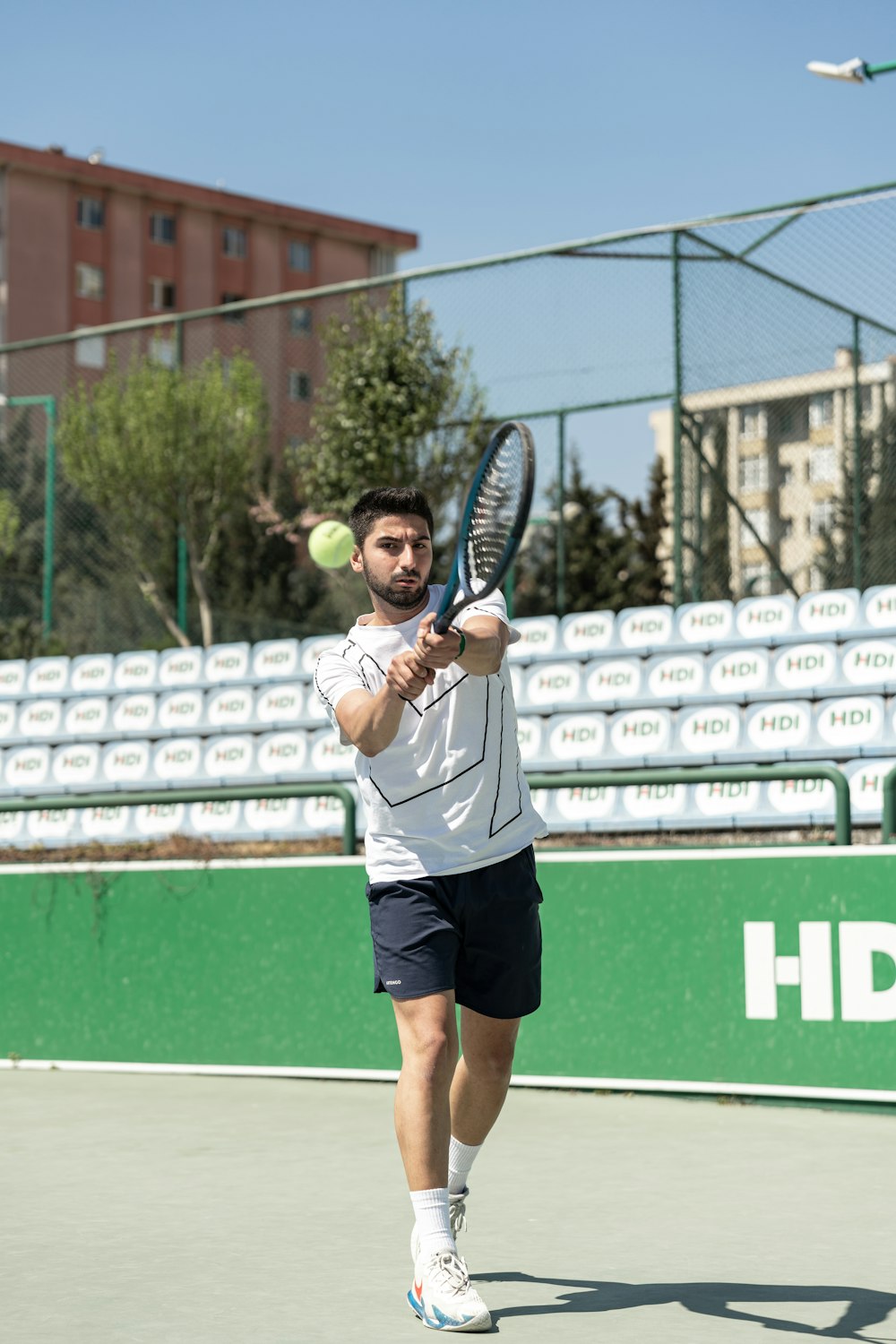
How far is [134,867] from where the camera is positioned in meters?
8.25

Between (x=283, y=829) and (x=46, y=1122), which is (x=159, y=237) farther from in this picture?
(x=46, y=1122)

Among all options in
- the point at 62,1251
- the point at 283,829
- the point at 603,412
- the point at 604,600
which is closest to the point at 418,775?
the point at 62,1251

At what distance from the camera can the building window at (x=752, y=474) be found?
44.1 ft

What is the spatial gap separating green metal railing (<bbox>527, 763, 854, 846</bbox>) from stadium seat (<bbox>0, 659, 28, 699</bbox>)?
7397 mm

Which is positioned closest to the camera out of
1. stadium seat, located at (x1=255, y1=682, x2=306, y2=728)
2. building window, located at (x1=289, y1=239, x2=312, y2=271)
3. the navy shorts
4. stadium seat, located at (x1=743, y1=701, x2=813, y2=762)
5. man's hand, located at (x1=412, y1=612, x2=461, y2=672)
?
man's hand, located at (x1=412, y1=612, x2=461, y2=672)

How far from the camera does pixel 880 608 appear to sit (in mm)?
10688

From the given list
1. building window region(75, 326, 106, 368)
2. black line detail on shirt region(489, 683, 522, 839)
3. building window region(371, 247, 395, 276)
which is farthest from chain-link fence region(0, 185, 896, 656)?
building window region(371, 247, 395, 276)

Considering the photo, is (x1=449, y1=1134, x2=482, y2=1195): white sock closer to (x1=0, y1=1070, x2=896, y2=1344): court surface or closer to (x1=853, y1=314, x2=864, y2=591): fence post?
(x1=0, y1=1070, x2=896, y2=1344): court surface

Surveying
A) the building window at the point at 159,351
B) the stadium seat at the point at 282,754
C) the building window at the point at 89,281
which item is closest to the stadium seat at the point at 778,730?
the stadium seat at the point at 282,754

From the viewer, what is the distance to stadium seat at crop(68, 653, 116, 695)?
13.3 meters

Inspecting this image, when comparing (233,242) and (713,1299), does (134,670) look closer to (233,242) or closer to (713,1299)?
(713,1299)

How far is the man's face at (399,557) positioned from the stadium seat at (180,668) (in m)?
9.30

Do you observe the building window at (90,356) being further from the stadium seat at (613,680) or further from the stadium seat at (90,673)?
the stadium seat at (613,680)

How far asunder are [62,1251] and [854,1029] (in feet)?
11.4
